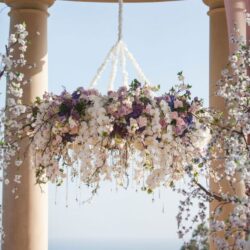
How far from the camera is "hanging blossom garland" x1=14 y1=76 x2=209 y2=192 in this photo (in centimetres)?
710

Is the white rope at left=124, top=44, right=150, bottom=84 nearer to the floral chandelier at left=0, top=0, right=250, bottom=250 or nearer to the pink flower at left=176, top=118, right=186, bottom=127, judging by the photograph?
the floral chandelier at left=0, top=0, right=250, bottom=250

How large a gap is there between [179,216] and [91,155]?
7.40 ft

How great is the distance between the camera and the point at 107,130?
7047 mm

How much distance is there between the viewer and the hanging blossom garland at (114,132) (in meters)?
7.10

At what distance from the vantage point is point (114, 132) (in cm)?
721

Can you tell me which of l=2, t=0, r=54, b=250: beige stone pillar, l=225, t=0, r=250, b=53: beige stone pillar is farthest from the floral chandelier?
l=2, t=0, r=54, b=250: beige stone pillar

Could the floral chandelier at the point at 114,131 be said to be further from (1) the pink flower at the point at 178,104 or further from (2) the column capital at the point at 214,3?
(2) the column capital at the point at 214,3

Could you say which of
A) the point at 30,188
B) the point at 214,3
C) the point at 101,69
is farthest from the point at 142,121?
the point at 214,3

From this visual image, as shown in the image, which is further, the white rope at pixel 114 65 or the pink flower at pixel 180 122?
the white rope at pixel 114 65

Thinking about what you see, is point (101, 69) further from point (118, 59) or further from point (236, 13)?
point (236, 13)

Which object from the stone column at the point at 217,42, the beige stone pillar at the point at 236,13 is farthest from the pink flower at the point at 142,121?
the stone column at the point at 217,42

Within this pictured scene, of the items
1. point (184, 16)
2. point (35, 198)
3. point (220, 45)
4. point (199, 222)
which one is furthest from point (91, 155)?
point (184, 16)

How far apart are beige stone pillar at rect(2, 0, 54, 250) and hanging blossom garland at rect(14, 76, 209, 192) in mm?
2308

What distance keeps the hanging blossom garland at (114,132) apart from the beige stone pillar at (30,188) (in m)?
2.31
